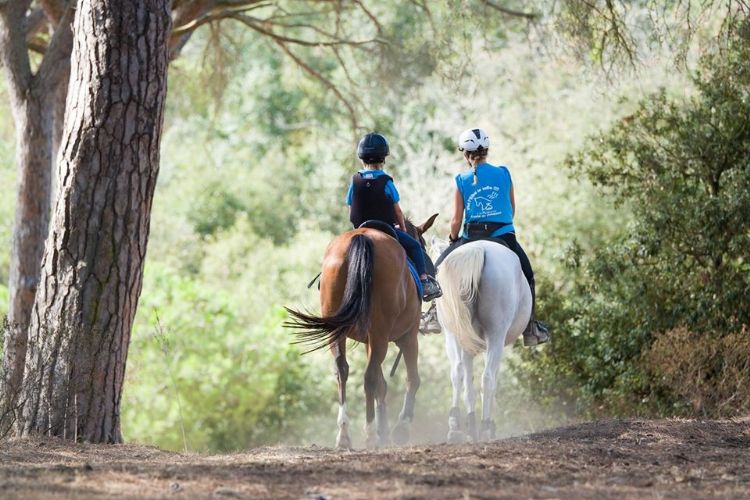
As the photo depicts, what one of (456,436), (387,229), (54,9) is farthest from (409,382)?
(54,9)

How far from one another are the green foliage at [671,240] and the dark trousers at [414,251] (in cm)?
364

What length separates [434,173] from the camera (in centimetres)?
2912

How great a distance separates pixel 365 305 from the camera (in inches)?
351

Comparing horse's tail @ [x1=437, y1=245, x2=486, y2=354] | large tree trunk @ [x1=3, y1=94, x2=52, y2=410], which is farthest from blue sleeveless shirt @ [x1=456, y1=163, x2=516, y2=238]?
large tree trunk @ [x1=3, y1=94, x2=52, y2=410]

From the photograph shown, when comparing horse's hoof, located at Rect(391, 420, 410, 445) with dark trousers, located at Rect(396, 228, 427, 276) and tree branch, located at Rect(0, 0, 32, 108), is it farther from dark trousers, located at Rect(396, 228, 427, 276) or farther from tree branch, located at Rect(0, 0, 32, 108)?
tree branch, located at Rect(0, 0, 32, 108)

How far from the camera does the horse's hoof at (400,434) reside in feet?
31.4

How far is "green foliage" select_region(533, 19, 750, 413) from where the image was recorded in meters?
12.5

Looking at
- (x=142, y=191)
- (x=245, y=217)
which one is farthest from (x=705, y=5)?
(x=245, y=217)

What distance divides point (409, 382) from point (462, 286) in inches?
38.3

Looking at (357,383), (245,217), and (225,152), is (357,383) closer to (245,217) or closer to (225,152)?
(245,217)

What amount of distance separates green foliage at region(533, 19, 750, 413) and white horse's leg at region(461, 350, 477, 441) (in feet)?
9.08

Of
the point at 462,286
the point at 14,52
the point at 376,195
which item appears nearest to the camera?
the point at 376,195

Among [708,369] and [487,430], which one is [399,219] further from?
[708,369]

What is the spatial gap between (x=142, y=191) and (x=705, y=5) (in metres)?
5.55
